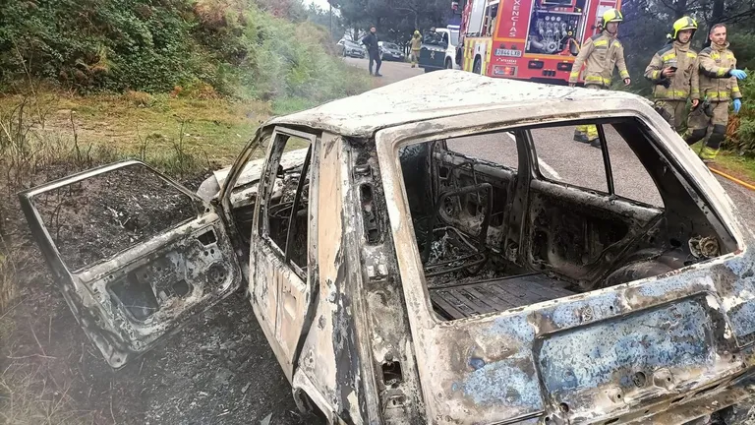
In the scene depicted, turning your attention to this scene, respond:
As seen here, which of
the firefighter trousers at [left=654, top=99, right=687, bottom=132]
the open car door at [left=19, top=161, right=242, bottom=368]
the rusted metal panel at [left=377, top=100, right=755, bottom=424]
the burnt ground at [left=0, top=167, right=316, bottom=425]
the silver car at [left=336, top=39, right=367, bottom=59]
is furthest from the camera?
the silver car at [left=336, top=39, right=367, bottom=59]

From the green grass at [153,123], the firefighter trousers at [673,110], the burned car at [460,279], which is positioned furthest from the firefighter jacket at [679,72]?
the green grass at [153,123]

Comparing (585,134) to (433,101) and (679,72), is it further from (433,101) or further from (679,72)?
(433,101)

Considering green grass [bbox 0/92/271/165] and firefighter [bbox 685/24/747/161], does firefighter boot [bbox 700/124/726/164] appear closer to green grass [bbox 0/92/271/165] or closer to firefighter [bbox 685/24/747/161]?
firefighter [bbox 685/24/747/161]

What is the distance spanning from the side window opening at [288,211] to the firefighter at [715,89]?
6.15 metres

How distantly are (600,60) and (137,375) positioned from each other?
323 inches

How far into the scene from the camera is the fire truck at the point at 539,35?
1201cm

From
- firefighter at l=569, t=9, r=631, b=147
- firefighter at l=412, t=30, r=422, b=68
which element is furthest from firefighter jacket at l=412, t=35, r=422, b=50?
firefighter at l=569, t=9, r=631, b=147

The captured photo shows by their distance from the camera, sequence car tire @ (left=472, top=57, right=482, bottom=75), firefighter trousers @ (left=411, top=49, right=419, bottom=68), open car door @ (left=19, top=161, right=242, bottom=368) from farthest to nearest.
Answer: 1. firefighter trousers @ (left=411, top=49, right=419, bottom=68)
2. car tire @ (left=472, top=57, right=482, bottom=75)
3. open car door @ (left=19, top=161, right=242, bottom=368)

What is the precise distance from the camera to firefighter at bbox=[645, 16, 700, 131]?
7113mm

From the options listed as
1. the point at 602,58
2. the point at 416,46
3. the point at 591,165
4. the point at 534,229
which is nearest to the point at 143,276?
the point at 534,229

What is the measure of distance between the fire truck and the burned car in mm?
9835

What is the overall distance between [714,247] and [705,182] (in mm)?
276

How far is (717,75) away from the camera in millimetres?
6969

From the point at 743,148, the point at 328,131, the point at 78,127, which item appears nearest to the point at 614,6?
the point at 743,148
